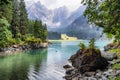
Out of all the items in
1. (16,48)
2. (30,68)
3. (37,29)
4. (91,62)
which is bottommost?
(30,68)

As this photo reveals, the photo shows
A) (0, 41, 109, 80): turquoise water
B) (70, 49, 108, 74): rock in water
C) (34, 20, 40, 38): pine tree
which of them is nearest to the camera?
(70, 49, 108, 74): rock in water

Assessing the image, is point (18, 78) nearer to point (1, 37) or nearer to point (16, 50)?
point (1, 37)

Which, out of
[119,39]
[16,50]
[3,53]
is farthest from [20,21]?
[119,39]

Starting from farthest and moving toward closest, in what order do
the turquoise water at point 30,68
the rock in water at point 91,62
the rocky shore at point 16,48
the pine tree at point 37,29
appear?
the pine tree at point 37,29 < the rocky shore at point 16,48 < the turquoise water at point 30,68 < the rock in water at point 91,62

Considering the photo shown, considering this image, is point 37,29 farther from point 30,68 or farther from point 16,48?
point 30,68

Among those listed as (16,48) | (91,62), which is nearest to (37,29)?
(16,48)

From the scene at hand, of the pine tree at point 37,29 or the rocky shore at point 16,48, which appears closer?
the rocky shore at point 16,48

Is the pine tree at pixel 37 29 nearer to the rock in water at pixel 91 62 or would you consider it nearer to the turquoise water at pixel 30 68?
the turquoise water at pixel 30 68

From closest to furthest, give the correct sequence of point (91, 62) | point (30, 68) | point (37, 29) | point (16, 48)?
point (91, 62), point (30, 68), point (16, 48), point (37, 29)

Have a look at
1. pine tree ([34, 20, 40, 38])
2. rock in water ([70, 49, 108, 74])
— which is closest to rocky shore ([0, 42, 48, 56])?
pine tree ([34, 20, 40, 38])

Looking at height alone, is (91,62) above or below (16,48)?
below

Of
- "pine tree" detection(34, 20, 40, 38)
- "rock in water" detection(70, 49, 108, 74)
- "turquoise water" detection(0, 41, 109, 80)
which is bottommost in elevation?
"turquoise water" detection(0, 41, 109, 80)

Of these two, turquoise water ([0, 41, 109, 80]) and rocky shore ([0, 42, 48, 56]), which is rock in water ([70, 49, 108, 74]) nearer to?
turquoise water ([0, 41, 109, 80])

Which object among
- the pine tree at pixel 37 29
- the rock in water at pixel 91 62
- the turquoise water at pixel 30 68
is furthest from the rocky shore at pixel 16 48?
the rock in water at pixel 91 62
